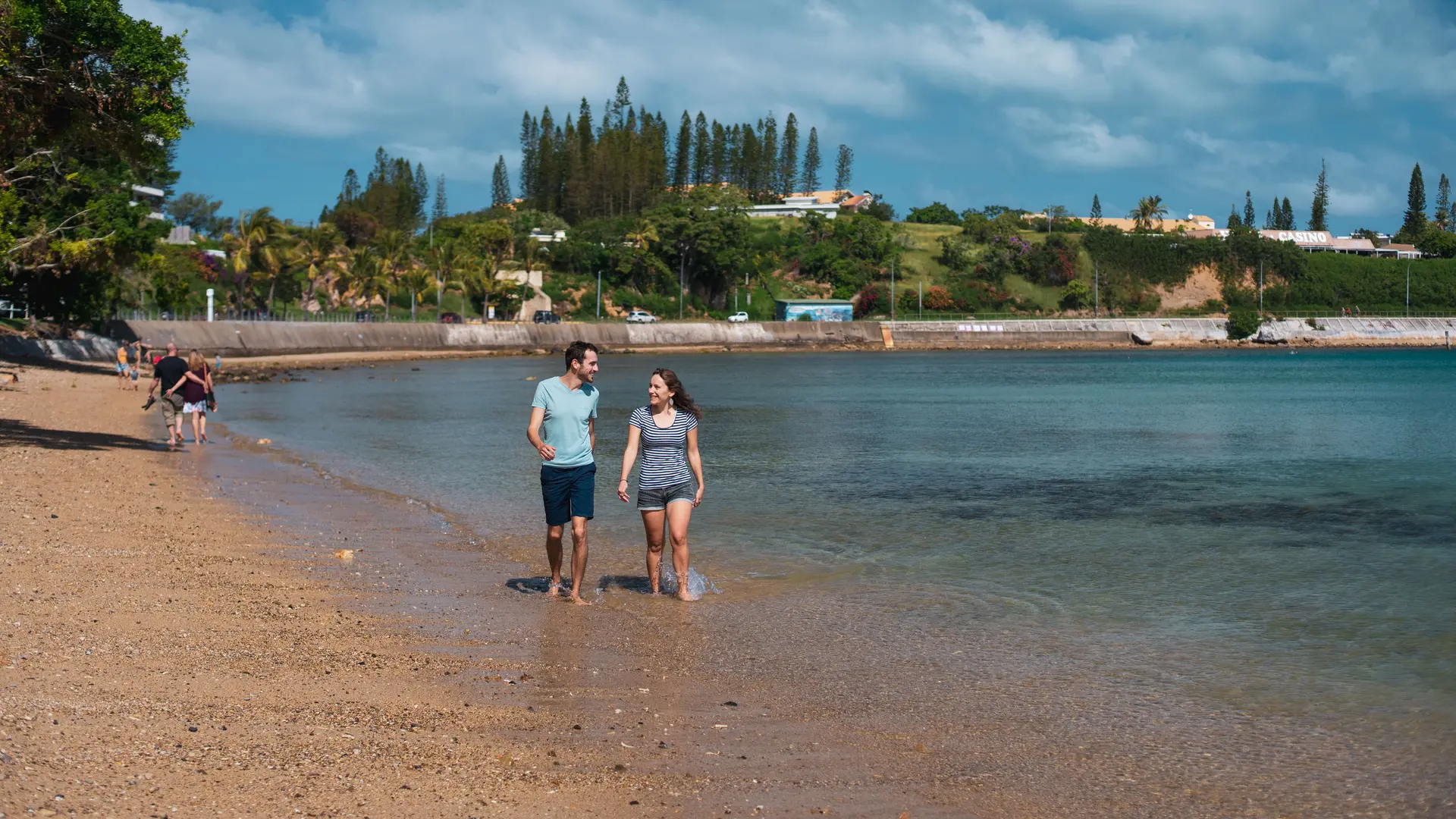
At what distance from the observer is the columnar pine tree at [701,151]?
6117 inches

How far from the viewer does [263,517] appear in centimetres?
→ 1402

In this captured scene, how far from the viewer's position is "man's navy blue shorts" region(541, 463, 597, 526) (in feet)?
31.6

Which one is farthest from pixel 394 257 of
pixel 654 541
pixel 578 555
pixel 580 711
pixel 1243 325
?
pixel 580 711

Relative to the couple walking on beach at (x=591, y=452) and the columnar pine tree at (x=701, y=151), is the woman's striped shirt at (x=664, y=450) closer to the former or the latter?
the couple walking on beach at (x=591, y=452)

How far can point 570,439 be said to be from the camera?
9516mm

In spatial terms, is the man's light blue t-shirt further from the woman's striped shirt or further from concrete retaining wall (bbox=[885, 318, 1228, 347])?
concrete retaining wall (bbox=[885, 318, 1228, 347])

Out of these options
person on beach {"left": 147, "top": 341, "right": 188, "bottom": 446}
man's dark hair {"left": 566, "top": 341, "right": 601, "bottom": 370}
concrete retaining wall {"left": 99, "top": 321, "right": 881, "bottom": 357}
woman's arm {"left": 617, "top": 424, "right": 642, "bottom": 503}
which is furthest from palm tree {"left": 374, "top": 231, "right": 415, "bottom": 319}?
man's dark hair {"left": 566, "top": 341, "right": 601, "bottom": 370}

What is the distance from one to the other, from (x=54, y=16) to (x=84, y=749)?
613 inches

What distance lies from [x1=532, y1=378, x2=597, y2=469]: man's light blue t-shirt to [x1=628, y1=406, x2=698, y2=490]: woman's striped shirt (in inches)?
16.1

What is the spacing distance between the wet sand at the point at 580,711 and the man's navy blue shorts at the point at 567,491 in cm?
76

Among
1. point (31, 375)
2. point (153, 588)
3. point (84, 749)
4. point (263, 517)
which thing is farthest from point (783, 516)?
point (31, 375)

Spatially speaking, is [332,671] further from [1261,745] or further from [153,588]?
[1261,745]

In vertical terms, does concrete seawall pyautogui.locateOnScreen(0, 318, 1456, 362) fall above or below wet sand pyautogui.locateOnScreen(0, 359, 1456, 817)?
above

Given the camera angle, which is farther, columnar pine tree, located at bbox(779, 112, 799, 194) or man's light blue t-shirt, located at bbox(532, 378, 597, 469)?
columnar pine tree, located at bbox(779, 112, 799, 194)
